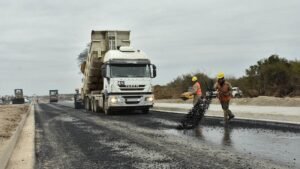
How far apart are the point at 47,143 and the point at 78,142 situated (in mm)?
884

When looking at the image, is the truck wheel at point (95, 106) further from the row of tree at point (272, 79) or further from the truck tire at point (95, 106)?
the row of tree at point (272, 79)

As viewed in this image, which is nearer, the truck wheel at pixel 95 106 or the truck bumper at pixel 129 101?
the truck bumper at pixel 129 101

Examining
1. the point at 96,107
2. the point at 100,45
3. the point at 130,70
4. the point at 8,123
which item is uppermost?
the point at 100,45

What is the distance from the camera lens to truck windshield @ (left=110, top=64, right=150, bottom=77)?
76.1 feet

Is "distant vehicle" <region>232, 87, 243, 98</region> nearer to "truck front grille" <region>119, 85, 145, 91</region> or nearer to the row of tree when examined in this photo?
the row of tree

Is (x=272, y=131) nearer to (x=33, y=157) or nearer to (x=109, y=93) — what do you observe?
(x=33, y=157)

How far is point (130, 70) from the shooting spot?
23.4 metres

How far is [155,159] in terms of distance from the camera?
8.38 meters

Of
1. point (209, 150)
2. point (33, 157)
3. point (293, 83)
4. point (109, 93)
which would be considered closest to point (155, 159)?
point (209, 150)

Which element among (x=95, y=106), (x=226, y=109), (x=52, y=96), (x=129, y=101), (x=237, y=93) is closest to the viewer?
(x=226, y=109)

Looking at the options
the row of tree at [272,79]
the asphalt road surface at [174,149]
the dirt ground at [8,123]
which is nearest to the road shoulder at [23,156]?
the asphalt road surface at [174,149]

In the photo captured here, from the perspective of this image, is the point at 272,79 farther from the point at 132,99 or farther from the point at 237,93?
the point at 132,99

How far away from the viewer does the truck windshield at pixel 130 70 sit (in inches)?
913

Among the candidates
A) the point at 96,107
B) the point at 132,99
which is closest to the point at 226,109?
the point at 132,99
